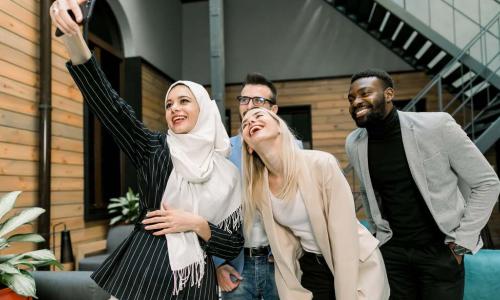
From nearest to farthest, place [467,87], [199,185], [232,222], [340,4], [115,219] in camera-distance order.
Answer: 1. [199,185]
2. [232,222]
3. [115,219]
4. [467,87]
5. [340,4]

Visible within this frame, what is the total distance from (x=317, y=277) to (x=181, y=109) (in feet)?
2.62

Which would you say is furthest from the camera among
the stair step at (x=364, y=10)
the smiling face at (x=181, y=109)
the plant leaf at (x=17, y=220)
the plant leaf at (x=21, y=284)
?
the stair step at (x=364, y=10)

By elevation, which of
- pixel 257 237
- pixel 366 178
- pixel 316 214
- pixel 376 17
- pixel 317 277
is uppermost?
pixel 376 17

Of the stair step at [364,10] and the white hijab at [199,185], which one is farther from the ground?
the stair step at [364,10]

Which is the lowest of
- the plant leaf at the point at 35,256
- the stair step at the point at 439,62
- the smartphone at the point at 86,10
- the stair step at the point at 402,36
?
the plant leaf at the point at 35,256

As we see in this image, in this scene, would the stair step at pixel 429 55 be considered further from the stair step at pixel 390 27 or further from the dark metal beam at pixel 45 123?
the dark metal beam at pixel 45 123

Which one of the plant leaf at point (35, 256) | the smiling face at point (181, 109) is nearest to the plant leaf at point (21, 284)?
the plant leaf at point (35, 256)

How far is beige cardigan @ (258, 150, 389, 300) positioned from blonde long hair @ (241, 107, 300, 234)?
0.08 ft

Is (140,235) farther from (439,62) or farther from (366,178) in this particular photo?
(439,62)

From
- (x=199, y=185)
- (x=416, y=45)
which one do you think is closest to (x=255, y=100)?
(x=199, y=185)

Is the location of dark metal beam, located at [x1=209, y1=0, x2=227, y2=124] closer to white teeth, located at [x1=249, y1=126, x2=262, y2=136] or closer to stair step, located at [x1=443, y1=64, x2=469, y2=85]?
white teeth, located at [x1=249, y1=126, x2=262, y2=136]

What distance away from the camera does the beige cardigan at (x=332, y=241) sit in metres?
1.36

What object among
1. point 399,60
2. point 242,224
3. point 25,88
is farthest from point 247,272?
point 399,60

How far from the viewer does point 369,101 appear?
1.67 m
